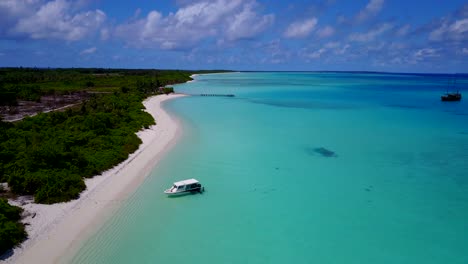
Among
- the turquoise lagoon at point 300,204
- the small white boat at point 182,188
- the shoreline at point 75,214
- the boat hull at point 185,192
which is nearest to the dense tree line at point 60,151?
the shoreline at point 75,214

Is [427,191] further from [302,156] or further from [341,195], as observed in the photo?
[302,156]

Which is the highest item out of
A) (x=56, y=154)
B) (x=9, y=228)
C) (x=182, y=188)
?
(x=56, y=154)

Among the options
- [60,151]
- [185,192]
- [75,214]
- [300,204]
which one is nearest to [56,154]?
[60,151]

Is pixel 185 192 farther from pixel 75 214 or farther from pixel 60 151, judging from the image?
pixel 60 151

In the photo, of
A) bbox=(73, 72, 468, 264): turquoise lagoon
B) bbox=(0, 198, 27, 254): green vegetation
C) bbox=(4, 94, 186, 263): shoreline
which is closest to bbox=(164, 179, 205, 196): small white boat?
bbox=(73, 72, 468, 264): turquoise lagoon

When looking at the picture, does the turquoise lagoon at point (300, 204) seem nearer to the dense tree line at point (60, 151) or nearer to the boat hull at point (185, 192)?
the boat hull at point (185, 192)
